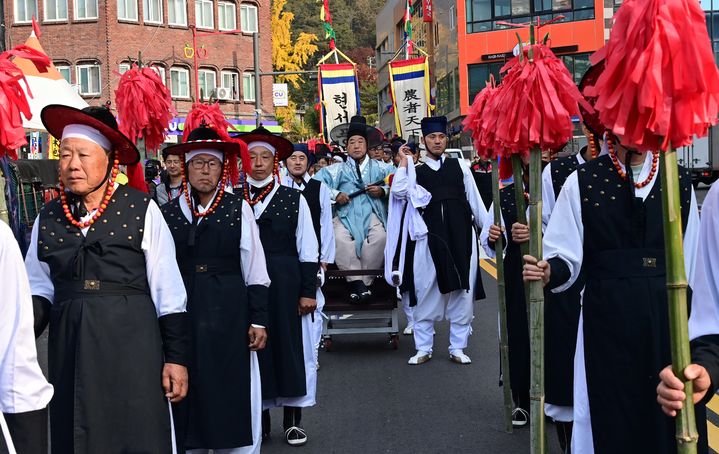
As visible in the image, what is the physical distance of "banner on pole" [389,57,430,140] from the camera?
47.0ft

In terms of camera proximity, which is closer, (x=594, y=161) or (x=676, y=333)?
(x=676, y=333)

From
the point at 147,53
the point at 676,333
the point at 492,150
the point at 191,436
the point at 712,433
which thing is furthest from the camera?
the point at 147,53

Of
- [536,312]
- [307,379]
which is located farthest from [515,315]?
[536,312]

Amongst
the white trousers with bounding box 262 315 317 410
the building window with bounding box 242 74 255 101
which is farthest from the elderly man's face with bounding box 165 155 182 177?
the building window with bounding box 242 74 255 101

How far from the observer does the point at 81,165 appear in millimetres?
4281

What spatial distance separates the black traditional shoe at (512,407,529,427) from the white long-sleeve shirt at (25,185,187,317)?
3360mm

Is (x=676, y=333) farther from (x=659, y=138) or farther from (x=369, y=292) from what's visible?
(x=369, y=292)

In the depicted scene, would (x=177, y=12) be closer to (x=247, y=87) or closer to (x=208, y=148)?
(x=247, y=87)

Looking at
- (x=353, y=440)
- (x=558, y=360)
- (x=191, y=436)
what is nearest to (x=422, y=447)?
(x=353, y=440)

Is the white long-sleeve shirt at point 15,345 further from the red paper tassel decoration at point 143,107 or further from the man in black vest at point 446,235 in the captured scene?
the man in black vest at point 446,235

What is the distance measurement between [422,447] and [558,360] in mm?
1198

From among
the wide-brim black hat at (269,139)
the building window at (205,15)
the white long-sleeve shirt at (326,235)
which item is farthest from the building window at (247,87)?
the wide-brim black hat at (269,139)

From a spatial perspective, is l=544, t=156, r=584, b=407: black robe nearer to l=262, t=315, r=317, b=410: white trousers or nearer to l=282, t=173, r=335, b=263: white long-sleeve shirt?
l=262, t=315, r=317, b=410: white trousers

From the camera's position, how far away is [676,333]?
263 cm
